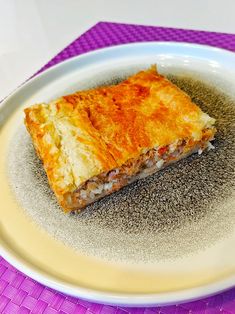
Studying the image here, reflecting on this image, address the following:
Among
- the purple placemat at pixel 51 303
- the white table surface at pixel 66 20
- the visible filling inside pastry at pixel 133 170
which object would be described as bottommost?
the purple placemat at pixel 51 303

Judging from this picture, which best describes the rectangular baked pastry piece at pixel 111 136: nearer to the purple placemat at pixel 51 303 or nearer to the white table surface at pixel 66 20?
the purple placemat at pixel 51 303

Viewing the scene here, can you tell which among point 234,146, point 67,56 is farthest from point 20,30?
point 234,146

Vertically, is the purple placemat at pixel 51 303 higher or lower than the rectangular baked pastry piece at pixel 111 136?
lower

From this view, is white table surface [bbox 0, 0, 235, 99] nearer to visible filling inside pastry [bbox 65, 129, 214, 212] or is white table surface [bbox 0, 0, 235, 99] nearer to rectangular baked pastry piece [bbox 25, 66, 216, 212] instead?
rectangular baked pastry piece [bbox 25, 66, 216, 212]

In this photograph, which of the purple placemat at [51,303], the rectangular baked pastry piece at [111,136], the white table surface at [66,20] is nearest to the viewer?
the purple placemat at [51,303]

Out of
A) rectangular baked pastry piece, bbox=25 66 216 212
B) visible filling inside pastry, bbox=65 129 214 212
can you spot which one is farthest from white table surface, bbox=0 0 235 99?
visible filling inside pastry, bbox=65 129 214 212

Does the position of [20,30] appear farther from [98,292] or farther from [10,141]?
[98,292]

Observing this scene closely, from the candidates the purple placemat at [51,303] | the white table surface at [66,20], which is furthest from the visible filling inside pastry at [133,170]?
the white table surface at [66,20]
